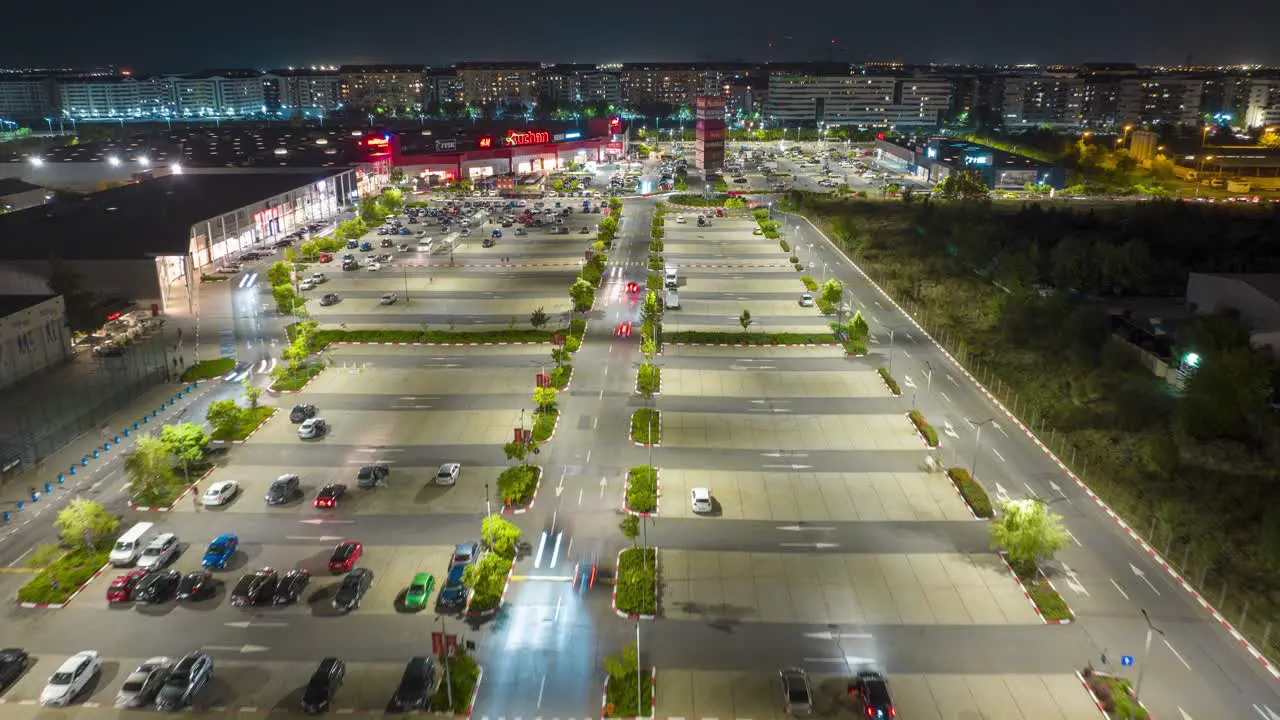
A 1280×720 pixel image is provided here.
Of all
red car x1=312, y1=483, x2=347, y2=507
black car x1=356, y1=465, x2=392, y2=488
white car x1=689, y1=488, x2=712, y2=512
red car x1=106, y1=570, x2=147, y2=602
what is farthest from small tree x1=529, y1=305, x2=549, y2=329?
red car x1=106, y1=570, x2=147, y2=602

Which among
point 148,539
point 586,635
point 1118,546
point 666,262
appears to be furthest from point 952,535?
Result: point 666,262

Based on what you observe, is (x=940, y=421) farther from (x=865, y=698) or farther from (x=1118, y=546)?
(x=865, y=698)

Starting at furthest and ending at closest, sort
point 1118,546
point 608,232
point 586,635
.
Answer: point 608,232 → point 1118,546 → point 586,635

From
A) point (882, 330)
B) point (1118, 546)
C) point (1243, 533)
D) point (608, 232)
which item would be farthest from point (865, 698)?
point (608, 232)

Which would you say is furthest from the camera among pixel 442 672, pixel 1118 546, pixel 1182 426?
pixel 1182 426

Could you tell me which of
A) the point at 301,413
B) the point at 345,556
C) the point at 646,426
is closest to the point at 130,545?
the point at 345,556

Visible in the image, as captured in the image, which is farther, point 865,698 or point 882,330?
point 882,330
